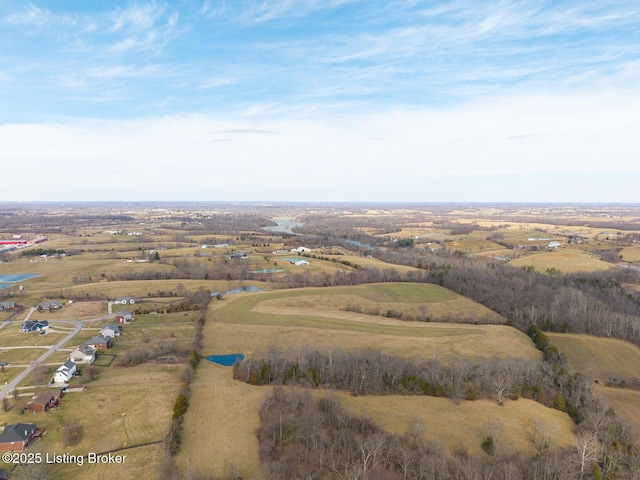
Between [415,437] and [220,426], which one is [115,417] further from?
[415,437]

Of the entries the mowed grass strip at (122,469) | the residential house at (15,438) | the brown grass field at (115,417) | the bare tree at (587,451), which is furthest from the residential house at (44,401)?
the bare tree at (587,451)

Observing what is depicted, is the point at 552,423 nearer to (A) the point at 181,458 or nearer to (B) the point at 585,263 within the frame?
(A) the point at 181,458

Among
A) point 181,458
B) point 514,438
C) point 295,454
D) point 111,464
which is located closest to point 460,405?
point 514,438

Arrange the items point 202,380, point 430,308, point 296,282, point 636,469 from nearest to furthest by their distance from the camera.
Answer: point 636,469
point 202,380
point 430,308
point 296,282

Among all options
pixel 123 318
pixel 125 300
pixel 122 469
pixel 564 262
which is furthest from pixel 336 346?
pixel 564 262

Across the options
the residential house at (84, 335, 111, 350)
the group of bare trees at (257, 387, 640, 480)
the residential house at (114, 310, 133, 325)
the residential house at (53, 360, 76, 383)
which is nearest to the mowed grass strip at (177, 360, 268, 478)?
the group of bare trees at (257, 387, 640, 480)

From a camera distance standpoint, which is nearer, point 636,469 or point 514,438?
point 636,469

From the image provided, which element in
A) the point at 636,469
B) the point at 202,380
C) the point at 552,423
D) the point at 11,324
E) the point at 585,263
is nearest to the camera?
the point at 636,469
